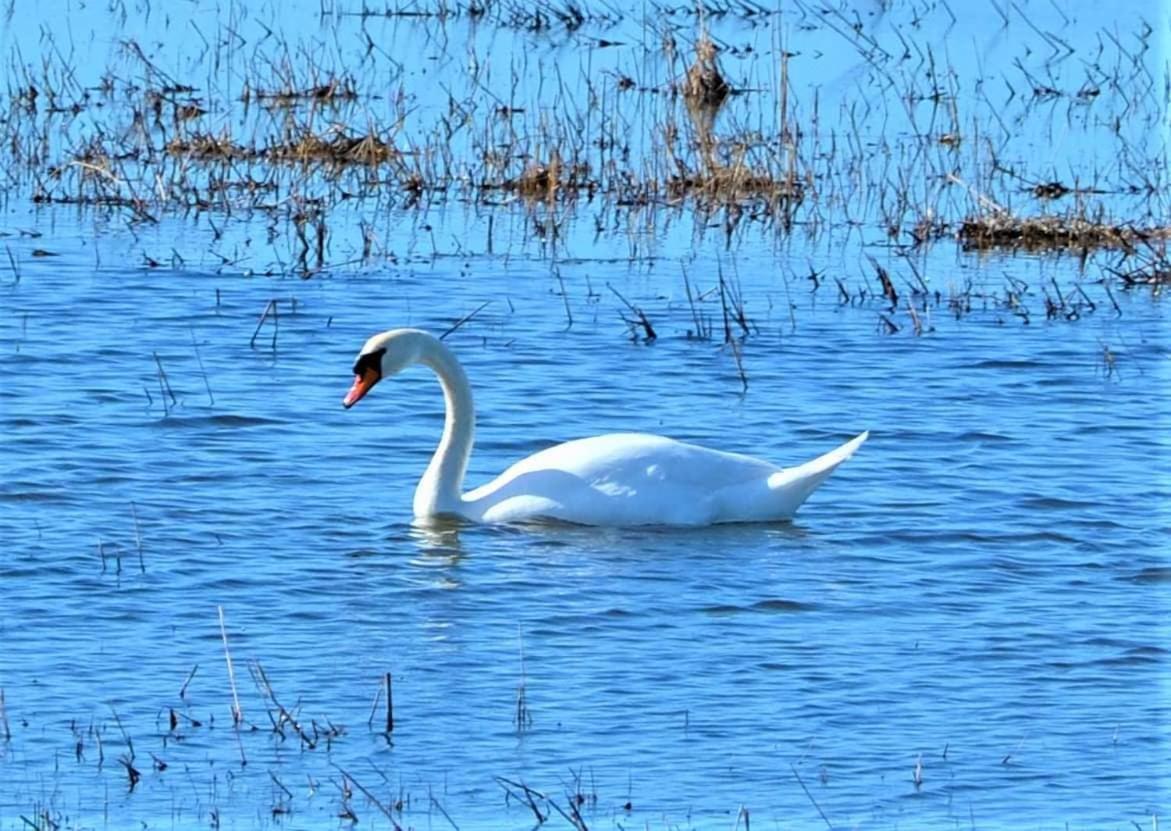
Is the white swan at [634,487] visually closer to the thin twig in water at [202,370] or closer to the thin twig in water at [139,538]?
the thin twig in water at [139,538]

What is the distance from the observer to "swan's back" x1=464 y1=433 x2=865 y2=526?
30.9 feet

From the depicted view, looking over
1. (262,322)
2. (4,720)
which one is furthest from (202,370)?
(4,720)

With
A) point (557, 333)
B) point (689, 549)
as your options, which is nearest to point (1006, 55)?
point (557, 333)

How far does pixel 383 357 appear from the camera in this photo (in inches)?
388

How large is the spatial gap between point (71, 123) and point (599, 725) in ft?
37.2

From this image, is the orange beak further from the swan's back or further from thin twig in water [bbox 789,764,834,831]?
thin twig in water [bbox 789,764,834,831]

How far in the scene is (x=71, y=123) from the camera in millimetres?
17375

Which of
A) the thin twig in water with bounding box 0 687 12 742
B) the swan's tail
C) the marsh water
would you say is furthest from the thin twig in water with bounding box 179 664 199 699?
the swan's tail

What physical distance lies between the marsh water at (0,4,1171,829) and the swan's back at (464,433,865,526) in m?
0.13

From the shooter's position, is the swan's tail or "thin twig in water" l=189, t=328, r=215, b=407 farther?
"thin twig in water" l=189, t=328, r=215, b=407

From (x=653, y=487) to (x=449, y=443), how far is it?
0.87 metres

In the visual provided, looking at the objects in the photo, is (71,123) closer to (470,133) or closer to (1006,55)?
(470,133)

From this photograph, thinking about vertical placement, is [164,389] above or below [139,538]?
above

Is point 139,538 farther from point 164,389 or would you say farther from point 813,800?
point 813,800
